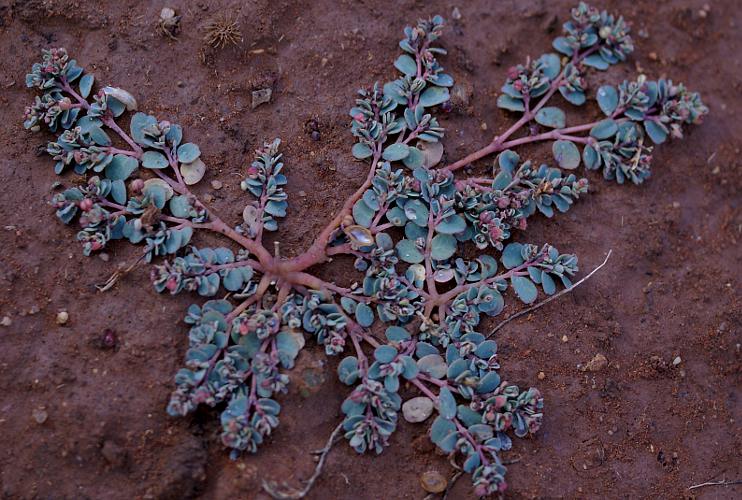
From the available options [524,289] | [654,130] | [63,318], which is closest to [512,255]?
[524,289]

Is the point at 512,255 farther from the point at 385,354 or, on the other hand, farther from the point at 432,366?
the point at 385,354

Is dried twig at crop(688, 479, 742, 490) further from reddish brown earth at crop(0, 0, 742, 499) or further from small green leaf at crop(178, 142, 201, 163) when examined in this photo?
small green leaf at crop(178, 142, 201, 163)

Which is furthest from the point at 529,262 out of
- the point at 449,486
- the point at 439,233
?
the point at 449,486

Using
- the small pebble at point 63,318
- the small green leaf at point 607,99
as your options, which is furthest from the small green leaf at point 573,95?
the small pebble at point 63,318

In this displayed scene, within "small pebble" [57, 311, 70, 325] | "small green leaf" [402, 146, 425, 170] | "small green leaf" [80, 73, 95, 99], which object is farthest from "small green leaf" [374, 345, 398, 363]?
"small green leaf" [80, 73, 95, 99]

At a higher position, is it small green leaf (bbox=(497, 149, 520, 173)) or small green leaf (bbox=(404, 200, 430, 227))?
small green leaf (bbox=(497, 149, 520, 173))

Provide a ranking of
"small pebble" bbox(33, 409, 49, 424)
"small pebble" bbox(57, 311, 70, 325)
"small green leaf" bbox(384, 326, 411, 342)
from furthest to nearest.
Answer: "small green leaf" bbox(384, 326, 411, 342) → "small pebble" bbox(57, 311, 70, 325) → "small pebble" bbox(33, 409, 49, 424)

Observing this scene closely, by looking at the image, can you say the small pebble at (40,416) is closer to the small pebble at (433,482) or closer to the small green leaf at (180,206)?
the small green leaf at (180,206)

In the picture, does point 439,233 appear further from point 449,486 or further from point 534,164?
point 449,486
